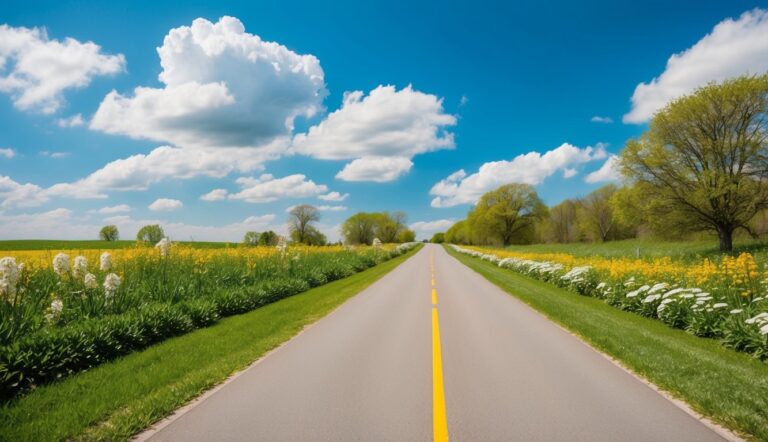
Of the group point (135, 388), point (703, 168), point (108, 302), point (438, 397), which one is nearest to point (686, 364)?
point (438, 397)

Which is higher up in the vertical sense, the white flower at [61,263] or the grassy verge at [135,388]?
the white flower at [61,263]

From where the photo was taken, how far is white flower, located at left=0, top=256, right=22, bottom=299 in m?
6.11

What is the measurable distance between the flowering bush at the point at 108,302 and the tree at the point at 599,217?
203 feet

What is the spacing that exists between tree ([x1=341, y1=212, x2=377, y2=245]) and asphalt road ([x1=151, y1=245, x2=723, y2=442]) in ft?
299

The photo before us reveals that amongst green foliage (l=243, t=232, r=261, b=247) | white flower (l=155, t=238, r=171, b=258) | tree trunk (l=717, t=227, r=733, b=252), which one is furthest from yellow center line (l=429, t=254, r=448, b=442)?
tree trunk (l=717, t=227, r=733, b=252)

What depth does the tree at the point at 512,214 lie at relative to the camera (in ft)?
229

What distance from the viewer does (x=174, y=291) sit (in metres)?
10.6

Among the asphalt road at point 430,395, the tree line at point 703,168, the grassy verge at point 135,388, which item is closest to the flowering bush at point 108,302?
the grassy verge at point 135,388

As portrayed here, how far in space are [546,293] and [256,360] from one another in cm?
1154

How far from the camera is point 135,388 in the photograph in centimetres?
512

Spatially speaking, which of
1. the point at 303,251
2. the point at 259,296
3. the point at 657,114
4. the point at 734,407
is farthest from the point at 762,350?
the point at 657,114

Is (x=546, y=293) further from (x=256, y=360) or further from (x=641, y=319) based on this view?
(x=256, y=360)

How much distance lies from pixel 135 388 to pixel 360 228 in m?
96.4

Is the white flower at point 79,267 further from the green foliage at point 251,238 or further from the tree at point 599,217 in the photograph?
the tree at point 599,217
